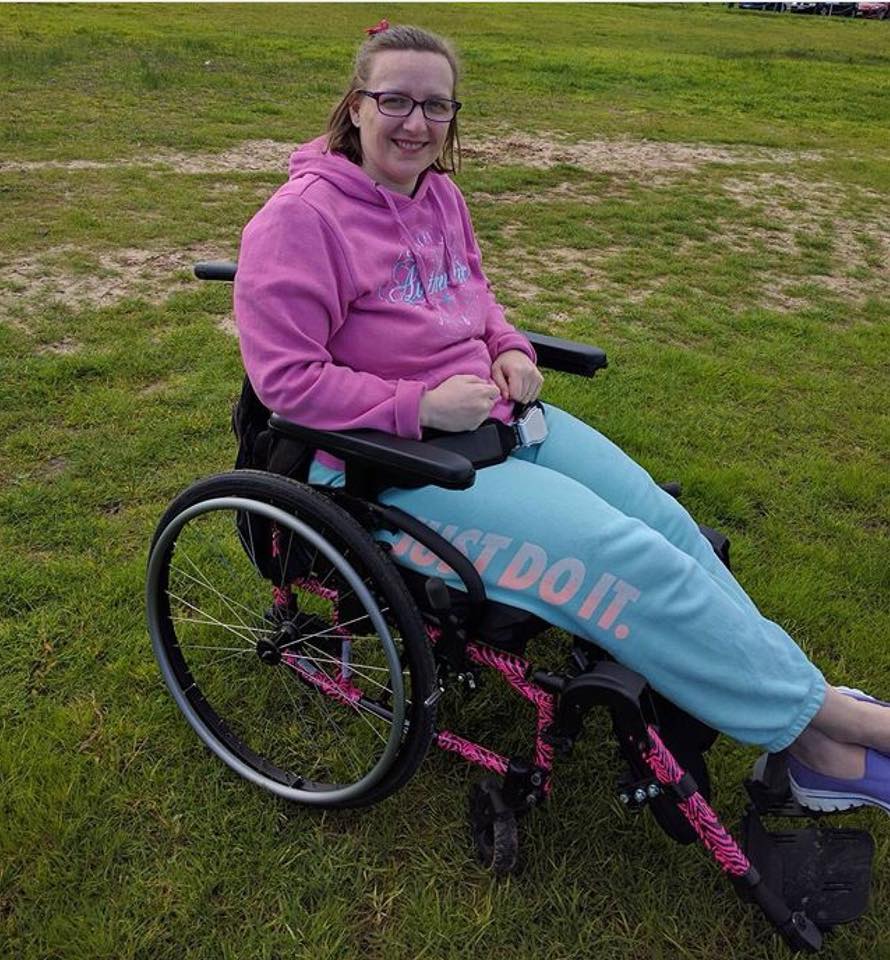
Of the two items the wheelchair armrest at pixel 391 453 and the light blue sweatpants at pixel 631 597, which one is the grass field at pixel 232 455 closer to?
the light blue sweatpants at pixel 631 597

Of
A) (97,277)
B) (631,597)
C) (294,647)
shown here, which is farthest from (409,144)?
(97,277)

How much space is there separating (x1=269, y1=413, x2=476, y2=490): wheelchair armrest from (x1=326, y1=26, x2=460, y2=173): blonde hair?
678 millimetres

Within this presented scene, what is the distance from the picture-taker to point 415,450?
1.50 metres

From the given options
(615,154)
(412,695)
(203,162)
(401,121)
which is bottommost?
(615,154)

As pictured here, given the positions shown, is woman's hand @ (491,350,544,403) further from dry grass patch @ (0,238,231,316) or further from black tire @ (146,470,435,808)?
dry grass patch @ (0,238,231,316)

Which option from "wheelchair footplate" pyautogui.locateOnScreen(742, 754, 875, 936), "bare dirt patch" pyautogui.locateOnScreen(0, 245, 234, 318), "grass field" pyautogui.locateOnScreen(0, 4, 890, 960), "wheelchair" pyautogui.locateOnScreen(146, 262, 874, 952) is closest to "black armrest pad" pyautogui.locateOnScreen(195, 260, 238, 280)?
"wheelchair" pyautogui.locateOnScreen(146, 262, 874, 952)

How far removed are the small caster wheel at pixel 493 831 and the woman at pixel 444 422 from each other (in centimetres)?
47

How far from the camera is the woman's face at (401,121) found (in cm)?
172

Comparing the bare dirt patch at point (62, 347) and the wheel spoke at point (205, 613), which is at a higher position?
the wheel spoke at point (205, 613)

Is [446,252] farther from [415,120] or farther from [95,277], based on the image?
[95,277]

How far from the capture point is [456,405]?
167 cm

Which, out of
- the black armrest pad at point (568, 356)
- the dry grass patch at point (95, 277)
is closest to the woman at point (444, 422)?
the black armrest pad at point (568, 356)

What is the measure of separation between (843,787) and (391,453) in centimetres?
114

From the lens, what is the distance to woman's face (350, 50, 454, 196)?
67.9 inches
